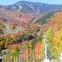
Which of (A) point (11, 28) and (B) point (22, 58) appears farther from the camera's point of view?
(A) point (11, 28)

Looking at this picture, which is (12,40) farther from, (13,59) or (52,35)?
(52,35)

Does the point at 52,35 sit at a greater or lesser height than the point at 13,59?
greater

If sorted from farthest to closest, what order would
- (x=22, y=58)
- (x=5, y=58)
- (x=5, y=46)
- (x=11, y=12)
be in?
(x=11, y=12) → (x=5, y=46) → (x=5, y=58) → (x=22, y=58)

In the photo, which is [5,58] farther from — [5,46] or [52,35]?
[52,35]

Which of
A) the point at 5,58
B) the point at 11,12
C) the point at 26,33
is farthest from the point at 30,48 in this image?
the point at 11,12

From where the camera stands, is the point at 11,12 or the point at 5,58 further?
the point at 11,12

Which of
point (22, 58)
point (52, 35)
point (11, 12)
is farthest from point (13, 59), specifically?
point (11, 12)

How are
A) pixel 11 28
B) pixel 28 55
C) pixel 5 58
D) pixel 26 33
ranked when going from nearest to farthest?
pixel 28 55 < pixel 5 58 < pixel 26 33 < pixel 11 28

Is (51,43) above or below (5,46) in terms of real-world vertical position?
above

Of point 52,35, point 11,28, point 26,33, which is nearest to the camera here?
point 52,35
